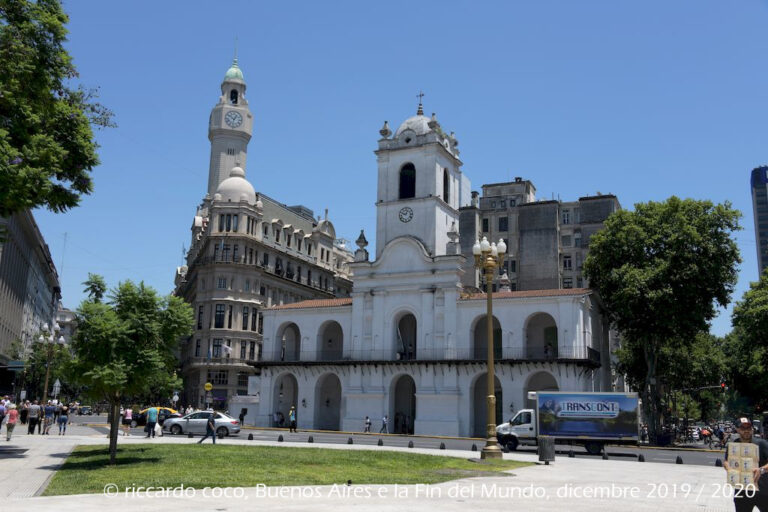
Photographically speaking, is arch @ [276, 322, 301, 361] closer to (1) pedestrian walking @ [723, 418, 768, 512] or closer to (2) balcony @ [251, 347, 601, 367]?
(2) balcony @ [251, 347, 601, 367]

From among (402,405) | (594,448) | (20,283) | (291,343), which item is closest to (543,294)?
(402,405)

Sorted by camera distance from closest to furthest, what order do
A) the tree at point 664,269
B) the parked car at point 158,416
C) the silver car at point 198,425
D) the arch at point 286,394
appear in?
1. the silver car at point 198,425
2. the tree at point 664,269
3. the parked car at point 158,416
4. the arch at point 286,394

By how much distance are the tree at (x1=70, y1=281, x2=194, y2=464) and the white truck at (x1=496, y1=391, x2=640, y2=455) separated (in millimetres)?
18374

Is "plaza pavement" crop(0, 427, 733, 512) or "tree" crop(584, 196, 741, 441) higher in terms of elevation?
"tree" crop(584, 196, 741, 441)

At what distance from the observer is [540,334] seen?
49.2 meters

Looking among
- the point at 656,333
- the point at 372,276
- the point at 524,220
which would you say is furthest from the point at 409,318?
the point at 524,220

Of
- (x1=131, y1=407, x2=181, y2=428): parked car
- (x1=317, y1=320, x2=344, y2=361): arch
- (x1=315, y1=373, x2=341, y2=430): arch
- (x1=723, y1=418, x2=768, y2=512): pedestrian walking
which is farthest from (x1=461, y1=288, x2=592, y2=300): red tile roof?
(x1=723, y1=418, x2=768, y2=512): pedestrian walking

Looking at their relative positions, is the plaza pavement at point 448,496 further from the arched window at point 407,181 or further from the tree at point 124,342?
the arched window at point 407,181

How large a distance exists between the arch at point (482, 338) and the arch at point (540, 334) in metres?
2.11

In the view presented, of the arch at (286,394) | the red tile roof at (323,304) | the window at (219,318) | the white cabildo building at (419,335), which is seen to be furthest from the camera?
the window at (219,318)

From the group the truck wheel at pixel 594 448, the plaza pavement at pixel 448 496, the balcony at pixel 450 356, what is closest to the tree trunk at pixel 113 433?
the plaza pavement at pixel 448 496

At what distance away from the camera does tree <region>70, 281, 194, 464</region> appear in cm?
2042

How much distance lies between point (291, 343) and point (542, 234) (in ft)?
108

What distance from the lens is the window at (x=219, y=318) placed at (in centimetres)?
6712
